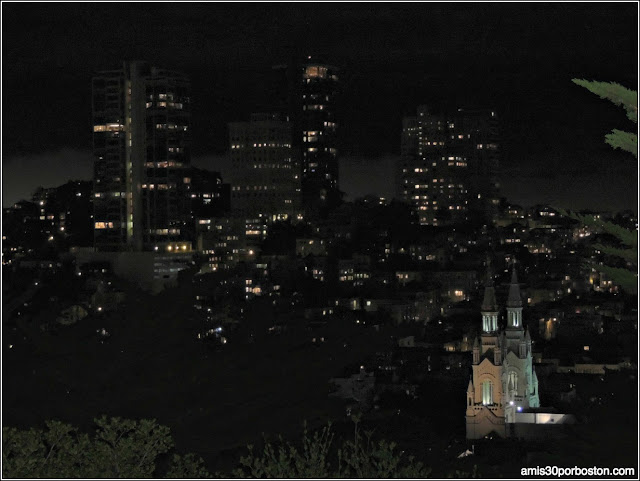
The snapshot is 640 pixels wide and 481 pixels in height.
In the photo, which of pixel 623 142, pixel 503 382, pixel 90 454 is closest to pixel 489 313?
pixel 503 382

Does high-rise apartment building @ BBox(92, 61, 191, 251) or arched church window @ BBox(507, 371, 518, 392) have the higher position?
high-rise apartment building @ BBox(92, 61, 191, 251)

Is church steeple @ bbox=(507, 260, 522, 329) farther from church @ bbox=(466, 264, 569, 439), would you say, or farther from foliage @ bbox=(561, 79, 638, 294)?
foliage @ bbox=(561, 79, 638, 294)

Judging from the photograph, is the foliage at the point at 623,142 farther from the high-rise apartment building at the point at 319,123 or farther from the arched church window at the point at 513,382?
the high-rise apartment building at the point at 319,123

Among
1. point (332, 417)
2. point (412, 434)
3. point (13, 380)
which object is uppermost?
point (13, 380)

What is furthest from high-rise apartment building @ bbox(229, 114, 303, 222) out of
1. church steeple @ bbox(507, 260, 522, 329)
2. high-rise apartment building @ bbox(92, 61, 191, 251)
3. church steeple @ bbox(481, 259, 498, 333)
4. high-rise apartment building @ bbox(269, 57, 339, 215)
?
church steeple @ bbox(507, 260, 522, 329)

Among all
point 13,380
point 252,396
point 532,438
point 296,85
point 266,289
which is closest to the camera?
point 13,380

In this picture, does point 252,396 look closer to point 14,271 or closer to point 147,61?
point 14,271

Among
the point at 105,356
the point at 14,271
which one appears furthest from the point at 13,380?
the point at 14,271
